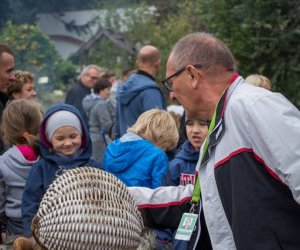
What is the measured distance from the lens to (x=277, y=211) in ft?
9.00

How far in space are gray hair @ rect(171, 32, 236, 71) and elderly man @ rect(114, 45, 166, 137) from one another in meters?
4.39

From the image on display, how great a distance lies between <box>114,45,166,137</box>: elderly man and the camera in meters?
7.71

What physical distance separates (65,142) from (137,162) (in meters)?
0.63

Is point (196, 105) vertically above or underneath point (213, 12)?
above

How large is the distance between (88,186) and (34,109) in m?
2.51

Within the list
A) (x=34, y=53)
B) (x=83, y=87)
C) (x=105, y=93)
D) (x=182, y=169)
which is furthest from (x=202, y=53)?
(x=34, y=53)

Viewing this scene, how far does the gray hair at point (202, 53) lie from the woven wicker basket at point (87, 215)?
0.63 meters

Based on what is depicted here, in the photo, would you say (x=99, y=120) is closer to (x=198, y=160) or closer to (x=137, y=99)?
(x=137, y=99)

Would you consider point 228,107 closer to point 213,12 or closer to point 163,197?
point 163,197

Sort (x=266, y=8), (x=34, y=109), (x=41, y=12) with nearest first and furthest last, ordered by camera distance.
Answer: (x=34, y=109) → (x=266, y=8) → (x=41, y=12)

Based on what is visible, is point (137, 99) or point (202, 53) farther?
point (137, 99)

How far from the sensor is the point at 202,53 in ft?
10.3

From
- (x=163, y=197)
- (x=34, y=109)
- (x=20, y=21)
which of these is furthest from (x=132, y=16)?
(x=163, y=197)

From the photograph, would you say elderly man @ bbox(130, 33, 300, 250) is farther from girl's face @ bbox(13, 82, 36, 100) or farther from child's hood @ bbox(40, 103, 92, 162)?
girl's face @ bbox(13, 82, 36, 100)
